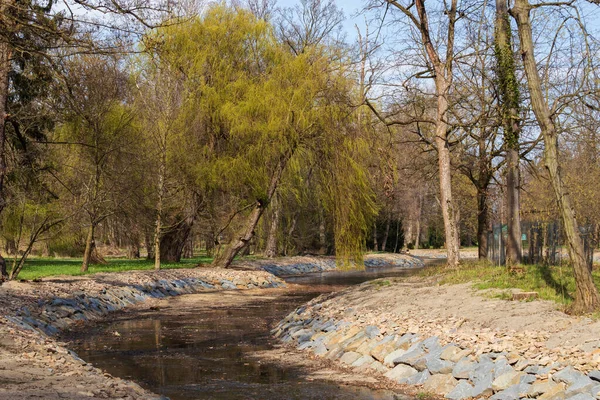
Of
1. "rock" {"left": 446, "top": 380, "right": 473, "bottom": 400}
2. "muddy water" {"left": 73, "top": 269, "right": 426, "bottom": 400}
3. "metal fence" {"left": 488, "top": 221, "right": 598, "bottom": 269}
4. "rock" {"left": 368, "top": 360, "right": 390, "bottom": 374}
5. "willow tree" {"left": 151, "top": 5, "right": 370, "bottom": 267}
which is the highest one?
"willow tree" {"left": 151, "top": 5, "right": 370, "bottom": 267}

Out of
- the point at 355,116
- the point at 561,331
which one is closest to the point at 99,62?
the point at 355,116

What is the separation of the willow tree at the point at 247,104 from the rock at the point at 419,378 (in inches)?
505

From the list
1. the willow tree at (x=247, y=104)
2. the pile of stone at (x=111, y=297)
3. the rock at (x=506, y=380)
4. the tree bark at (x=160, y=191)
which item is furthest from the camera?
the tree bark at (x=160, y=191)

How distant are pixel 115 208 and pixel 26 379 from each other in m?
17.0

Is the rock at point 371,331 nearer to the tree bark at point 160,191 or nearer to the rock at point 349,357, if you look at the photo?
the rock at point 349,357

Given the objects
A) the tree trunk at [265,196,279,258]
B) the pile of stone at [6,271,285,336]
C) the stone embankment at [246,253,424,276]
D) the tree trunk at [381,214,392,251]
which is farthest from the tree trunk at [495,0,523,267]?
the tree trunk at [381,214,392,251]

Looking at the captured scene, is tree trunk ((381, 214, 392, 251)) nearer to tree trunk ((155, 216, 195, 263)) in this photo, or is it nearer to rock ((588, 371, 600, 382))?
tree trunk ((155, 216, 195, 263))

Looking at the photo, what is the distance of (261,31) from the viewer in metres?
27.7

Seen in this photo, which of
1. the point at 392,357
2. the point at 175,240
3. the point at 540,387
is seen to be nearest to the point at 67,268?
the point at 175,240

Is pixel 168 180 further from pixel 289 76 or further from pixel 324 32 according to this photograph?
pixel 324 32

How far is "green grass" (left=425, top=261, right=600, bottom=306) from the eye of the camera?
36.0ft

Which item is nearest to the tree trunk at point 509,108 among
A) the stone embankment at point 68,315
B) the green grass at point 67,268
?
the stone embankment at point 68,315

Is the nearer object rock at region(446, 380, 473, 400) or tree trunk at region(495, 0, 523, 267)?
rock at region(446, 380, 473, 400)

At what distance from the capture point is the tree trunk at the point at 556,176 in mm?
9258
